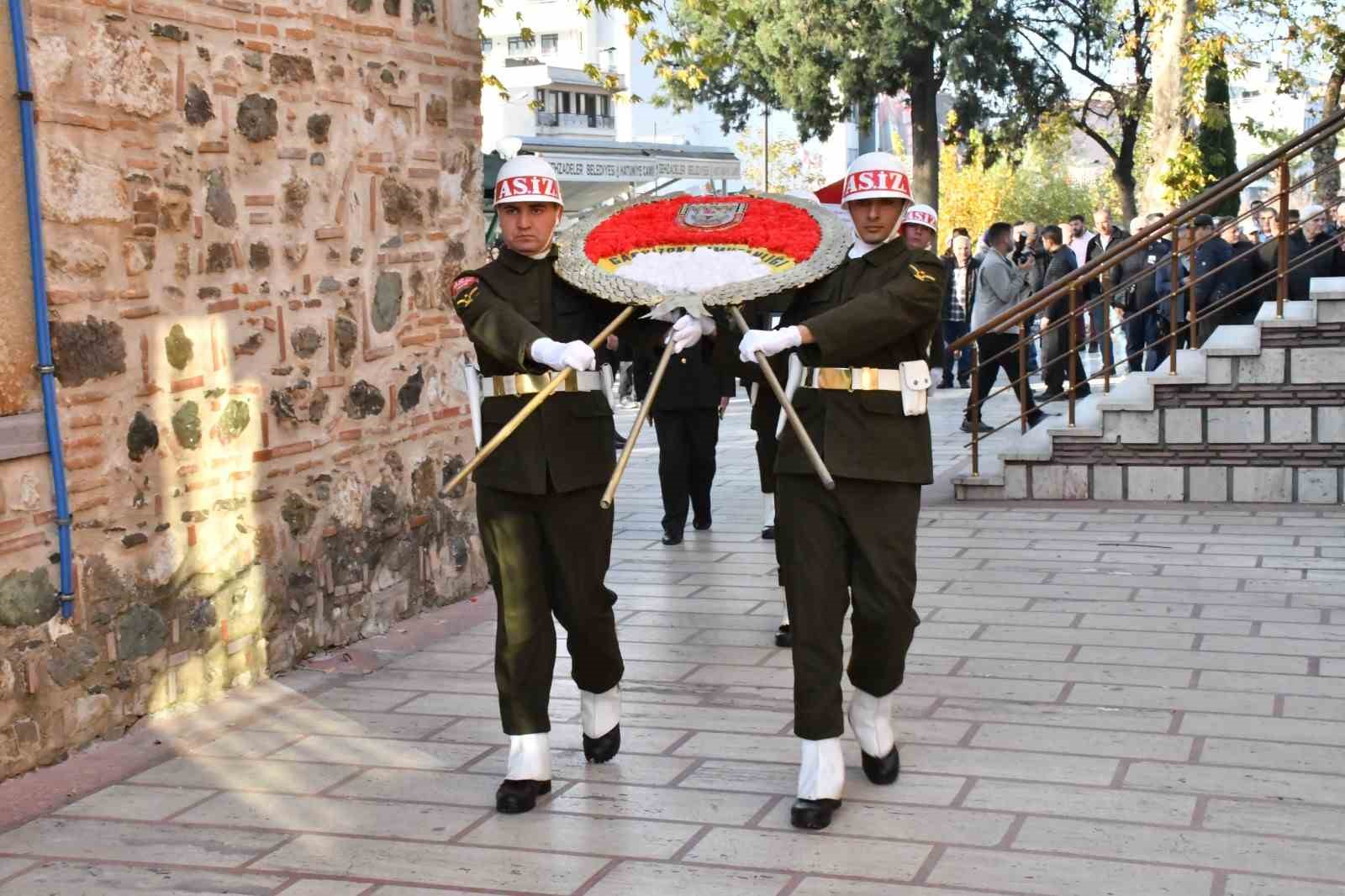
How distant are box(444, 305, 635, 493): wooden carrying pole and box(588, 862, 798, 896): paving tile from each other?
109 centimetres

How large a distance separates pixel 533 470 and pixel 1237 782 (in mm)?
2134

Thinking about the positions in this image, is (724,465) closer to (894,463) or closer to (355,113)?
(355,113)

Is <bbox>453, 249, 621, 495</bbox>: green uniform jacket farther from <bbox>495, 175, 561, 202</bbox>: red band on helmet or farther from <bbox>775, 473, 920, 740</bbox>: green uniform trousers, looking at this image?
<bbox>775, 473, 920, 740</bbox>: green uniform trousers

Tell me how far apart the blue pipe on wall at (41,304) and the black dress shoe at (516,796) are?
158 cm

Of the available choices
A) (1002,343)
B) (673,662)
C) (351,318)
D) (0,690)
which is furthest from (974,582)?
(1002,343)

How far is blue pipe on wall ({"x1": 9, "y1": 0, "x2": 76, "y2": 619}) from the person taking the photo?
525 centimetres

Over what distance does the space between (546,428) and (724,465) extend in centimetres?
774

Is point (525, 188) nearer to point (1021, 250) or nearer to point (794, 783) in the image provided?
point (794, 783)

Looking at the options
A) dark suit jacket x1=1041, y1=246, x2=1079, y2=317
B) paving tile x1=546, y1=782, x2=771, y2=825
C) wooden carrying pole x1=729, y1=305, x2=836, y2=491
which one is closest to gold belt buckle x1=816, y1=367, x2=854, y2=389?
wooden carrying pole x1=729, y1=305, x2=836, y2=491

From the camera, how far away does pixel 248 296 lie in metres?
6.44

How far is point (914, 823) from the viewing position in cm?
458

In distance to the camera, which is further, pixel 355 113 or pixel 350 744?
pixel 355 113

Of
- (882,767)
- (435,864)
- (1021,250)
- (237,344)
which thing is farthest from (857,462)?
(1021,250)

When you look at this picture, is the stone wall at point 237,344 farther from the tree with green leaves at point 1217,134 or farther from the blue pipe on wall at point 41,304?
the tree with green leaves at point 1217,134
